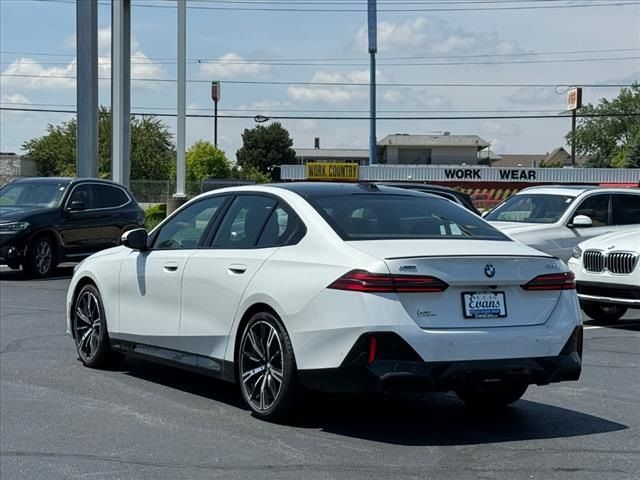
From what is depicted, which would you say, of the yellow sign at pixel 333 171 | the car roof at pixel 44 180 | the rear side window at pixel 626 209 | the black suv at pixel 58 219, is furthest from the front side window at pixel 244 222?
the yellow sign at pixel 333 171

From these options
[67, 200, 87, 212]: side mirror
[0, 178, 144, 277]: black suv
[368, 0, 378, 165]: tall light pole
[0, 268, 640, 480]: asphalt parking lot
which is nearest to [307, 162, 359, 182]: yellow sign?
[368, 0, 378, 165]: tall light pole

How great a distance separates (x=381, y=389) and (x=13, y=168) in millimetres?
78382

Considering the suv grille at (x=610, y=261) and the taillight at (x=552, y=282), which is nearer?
the taillight at (x=552, y=282)

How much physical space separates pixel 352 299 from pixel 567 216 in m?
10.0

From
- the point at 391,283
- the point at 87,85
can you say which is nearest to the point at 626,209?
the point at 391,283

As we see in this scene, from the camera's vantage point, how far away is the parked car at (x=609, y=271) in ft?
40.6

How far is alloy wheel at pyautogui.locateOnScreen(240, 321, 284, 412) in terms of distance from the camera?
6.83 metres

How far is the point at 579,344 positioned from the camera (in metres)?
6.87

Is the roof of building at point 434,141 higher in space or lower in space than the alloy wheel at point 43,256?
higher

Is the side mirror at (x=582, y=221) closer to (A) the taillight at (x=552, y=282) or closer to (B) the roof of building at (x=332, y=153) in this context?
(A) the taillight at (x=552, y=282)

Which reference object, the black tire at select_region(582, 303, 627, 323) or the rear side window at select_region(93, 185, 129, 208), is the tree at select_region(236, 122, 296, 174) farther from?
the black tire at select_region(582, 303, 627, 323)

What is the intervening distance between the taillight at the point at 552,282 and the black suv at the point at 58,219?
12420 millimetres

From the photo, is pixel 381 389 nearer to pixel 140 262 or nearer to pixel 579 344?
pixel 579 344

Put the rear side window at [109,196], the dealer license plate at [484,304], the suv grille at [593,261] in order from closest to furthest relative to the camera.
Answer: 1. the dealer license plate at [484,304]
2. the suv grille at [593,261]
3. the rear side window at [109,196]
